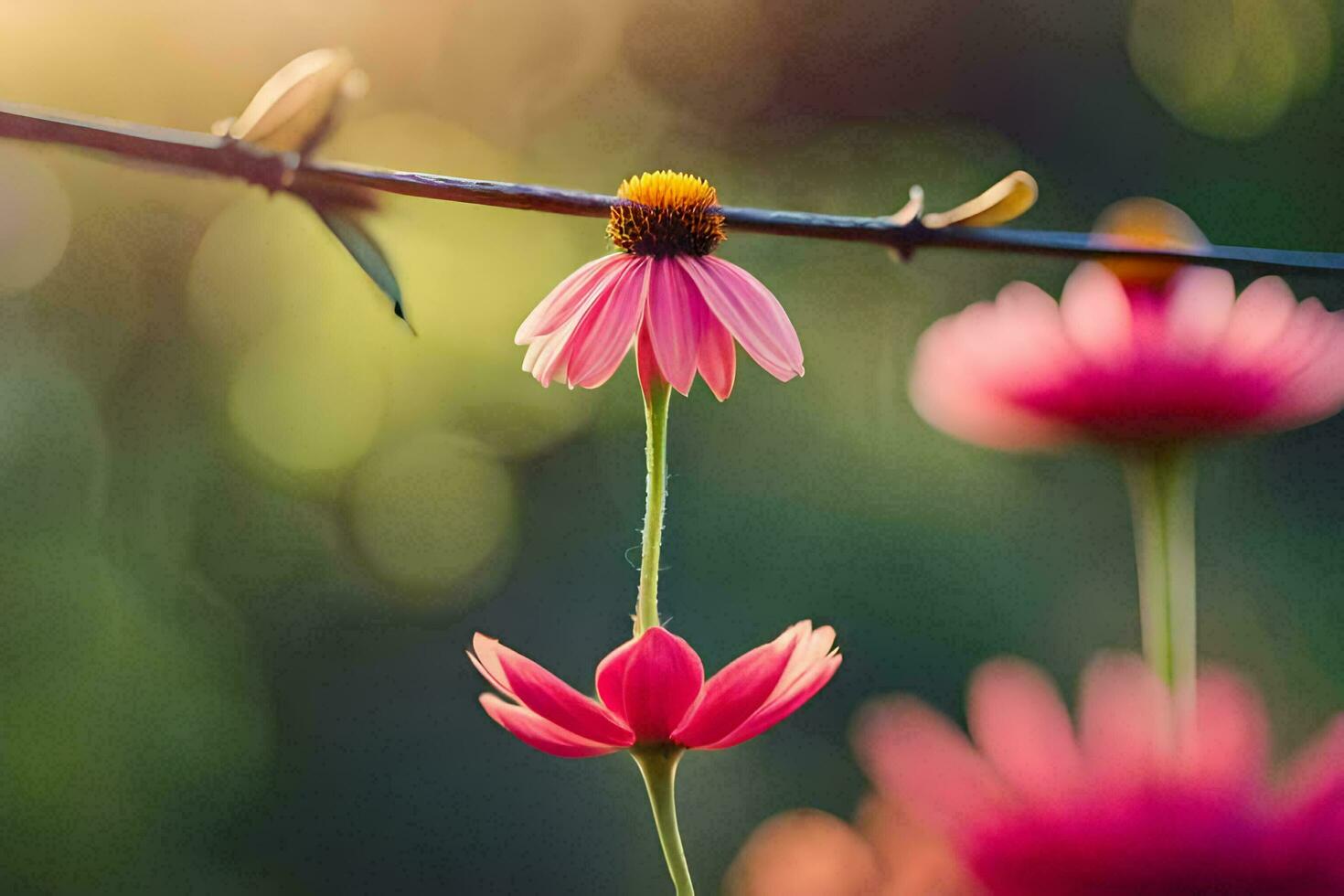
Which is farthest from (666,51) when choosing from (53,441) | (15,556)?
(15,556)

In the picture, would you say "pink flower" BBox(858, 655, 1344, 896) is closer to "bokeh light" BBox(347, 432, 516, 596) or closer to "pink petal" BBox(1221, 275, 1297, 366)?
"pink petal" BBox(1221, 275, 1297, 366)

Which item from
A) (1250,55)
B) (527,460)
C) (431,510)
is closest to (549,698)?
(1250,55)

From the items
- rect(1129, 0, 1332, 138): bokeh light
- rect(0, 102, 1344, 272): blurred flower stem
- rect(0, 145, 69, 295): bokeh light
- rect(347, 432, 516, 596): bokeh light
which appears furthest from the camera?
rect(347, 432, 516, 596): bokeh light

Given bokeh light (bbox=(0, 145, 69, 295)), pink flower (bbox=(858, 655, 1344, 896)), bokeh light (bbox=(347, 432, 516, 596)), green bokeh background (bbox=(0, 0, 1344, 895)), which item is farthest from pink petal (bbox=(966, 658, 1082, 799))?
bokeh light (bbox=(347, 432, 516, 596))

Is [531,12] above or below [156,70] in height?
above

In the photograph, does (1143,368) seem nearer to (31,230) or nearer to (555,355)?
(555,355)

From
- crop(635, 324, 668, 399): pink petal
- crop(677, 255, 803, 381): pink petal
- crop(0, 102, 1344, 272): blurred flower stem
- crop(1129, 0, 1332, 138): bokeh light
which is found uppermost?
crop(1129, 0, 1332, 138): bokeh light

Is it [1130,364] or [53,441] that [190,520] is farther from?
[1130,364]
